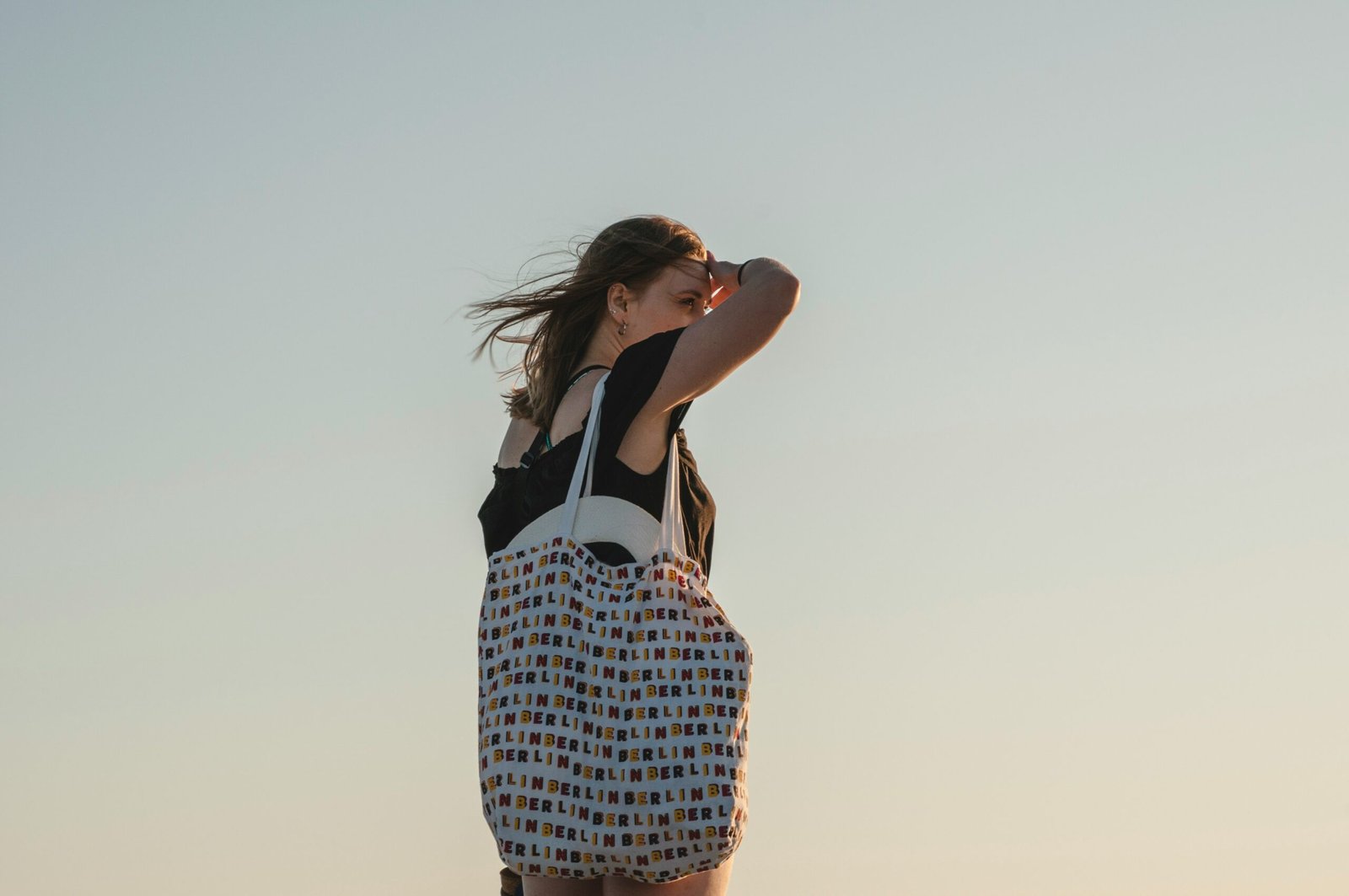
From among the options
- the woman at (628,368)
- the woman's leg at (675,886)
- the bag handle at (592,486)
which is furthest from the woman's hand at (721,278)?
the woman's leg at (675,886)

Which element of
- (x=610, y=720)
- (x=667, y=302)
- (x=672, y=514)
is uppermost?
(x=667, y=302)

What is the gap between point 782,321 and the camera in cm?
324

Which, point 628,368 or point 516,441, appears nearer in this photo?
point 628,368

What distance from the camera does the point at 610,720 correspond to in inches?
116

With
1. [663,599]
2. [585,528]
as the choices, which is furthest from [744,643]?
[585,528]

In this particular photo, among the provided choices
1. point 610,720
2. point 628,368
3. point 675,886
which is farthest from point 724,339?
point 675,886

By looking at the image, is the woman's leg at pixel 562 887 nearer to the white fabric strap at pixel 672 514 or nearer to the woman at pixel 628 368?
the woman at pixel 628 368

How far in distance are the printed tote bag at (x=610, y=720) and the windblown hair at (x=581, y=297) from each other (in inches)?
19.7

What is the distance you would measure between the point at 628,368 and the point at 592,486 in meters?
0.24

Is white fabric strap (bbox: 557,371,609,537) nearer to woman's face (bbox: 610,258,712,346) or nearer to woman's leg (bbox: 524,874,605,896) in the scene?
woman's face (bbox: 610,258,712,346)

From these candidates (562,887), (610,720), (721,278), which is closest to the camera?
(610,720)

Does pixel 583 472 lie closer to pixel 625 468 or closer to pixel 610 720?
pixel 625 468

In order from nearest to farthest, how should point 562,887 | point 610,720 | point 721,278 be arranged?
point 610,720
point 562,887
point 721,278

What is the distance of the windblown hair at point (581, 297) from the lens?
11.6 feet
